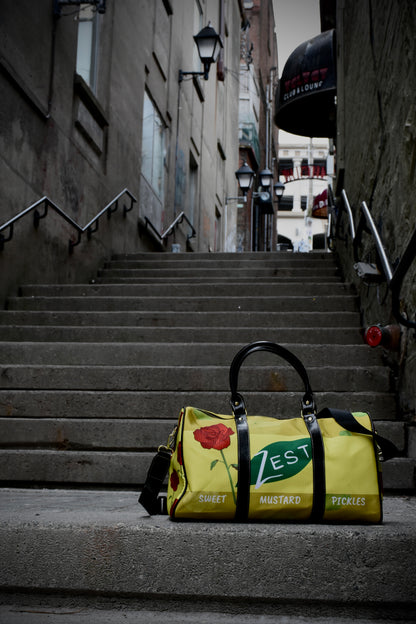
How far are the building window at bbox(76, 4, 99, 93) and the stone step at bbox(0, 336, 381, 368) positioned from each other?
16.7 feet

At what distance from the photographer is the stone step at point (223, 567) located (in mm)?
1693

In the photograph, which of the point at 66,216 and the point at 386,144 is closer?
the point at 386,144

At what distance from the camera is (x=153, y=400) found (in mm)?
3648

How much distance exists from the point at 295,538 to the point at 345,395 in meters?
1.98

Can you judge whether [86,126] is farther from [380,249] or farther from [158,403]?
[158,403]

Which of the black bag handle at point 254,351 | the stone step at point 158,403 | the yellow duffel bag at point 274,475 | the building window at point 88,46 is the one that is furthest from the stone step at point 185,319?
the building window at point 88,46

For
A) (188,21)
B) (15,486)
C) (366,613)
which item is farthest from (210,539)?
(188,21)

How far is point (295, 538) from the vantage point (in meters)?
1.73

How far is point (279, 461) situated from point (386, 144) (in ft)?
9.73

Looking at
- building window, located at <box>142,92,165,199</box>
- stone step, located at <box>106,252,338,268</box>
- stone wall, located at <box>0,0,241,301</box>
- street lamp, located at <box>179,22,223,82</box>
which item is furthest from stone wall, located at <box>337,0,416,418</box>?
building window, located at <box>142,92,165,199</box>

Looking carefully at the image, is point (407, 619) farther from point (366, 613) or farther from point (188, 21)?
point (188, 21)

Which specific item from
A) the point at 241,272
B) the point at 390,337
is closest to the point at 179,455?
the point at 390,337

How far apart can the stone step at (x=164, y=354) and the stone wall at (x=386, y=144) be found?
0.37 meters

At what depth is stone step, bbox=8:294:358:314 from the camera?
5586mm
